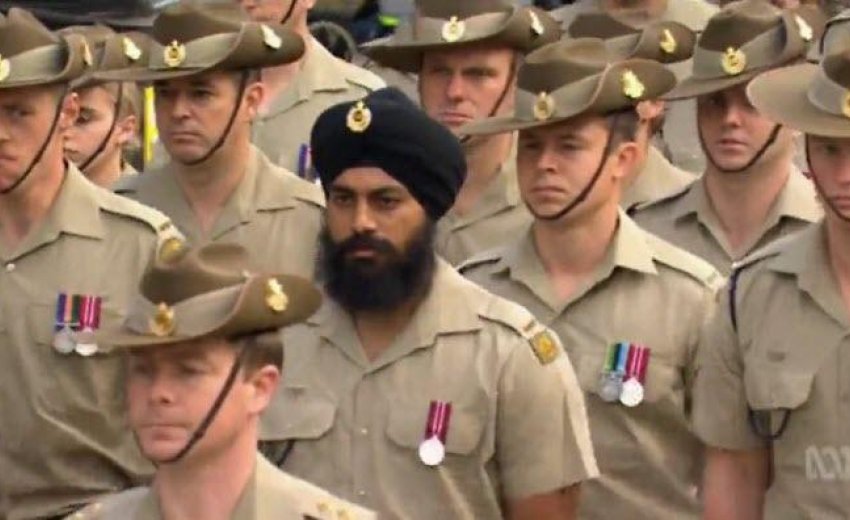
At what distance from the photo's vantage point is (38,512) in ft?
32.4

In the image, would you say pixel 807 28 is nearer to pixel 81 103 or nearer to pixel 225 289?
pixel 81 103

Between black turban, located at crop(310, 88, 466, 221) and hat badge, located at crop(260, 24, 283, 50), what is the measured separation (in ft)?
8.87

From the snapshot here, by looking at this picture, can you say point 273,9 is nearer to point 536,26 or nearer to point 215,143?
point 536,26

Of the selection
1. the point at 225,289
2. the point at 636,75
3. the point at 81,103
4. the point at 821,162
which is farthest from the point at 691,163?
the point at 225,289

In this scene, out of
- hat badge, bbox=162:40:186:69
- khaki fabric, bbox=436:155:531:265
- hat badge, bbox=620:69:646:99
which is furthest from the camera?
khaki fabric, bbox=436:155:531:265

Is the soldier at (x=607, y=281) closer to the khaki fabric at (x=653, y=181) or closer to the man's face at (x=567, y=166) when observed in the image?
the man's face at (x=567, y=166)

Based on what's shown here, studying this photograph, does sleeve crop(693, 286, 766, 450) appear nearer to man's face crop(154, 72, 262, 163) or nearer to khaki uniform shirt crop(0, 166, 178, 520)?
khaki uniform shirt crop(0, 166, 178, 520)

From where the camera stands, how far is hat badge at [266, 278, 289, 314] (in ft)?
25.2

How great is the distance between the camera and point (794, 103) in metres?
8.65

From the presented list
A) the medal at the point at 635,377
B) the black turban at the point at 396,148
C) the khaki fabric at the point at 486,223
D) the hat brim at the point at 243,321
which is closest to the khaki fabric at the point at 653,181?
the khaki fabric at the point at 486,223

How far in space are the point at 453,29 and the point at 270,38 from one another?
2.29 feet

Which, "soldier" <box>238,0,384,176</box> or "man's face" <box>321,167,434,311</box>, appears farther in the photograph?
"soldier" <box>238,0,384,176</box>

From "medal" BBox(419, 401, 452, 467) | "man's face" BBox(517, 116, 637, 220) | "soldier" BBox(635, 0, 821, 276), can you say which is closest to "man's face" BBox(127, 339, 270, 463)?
"medal" BBox(419, 401, 452, 467)

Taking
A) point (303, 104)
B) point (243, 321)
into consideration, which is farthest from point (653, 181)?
point (243, 321)
